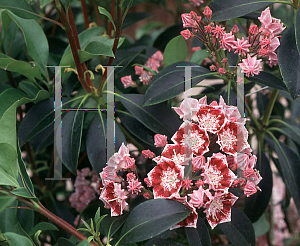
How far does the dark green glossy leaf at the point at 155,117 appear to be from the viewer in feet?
2.27

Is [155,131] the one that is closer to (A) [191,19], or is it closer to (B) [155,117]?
(B) [155,117]

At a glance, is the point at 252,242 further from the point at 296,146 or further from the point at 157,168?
the point at 296,146

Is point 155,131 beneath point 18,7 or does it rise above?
beneath

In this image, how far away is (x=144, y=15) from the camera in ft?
3.62

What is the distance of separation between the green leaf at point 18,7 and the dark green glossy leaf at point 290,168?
0.69m

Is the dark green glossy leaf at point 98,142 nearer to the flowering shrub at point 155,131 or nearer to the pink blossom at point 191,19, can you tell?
the flowering shrub at point 155,131

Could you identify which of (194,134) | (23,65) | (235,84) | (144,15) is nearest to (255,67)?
(235,84)

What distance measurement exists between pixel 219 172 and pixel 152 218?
147mm

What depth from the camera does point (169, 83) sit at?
0.68m

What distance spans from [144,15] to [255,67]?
59cm

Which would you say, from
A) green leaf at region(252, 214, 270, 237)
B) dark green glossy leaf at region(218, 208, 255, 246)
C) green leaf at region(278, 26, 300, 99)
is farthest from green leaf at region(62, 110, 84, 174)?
green leaf at region(252, 214, 270, 237)

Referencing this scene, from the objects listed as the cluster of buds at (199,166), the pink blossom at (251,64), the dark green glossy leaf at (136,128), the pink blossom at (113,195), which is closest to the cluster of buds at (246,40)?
the pink blossom at (251,64)

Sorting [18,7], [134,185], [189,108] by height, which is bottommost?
[134,185]

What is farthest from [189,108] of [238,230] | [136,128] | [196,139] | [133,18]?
[133,18]
